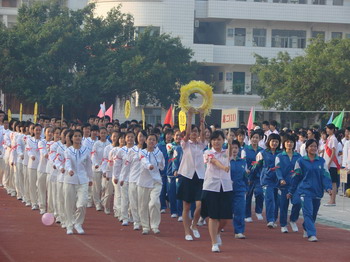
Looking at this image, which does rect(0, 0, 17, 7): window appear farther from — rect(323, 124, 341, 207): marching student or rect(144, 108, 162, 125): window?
rect(323, 124, 341, 207): marching student

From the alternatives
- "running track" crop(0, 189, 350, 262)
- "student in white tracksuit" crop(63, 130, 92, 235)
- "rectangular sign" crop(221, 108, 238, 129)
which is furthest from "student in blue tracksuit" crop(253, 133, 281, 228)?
"student in white tracksuit" crop(63, 130, 92, 235)

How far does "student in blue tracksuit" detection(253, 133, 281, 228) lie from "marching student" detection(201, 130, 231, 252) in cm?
284

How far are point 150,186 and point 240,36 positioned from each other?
41.9 metres

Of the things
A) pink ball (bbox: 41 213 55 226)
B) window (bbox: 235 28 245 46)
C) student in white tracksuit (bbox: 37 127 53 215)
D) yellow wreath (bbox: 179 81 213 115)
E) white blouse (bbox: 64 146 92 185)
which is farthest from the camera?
window (bbox: 235 28 245 46)

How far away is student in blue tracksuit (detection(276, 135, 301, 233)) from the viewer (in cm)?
1479

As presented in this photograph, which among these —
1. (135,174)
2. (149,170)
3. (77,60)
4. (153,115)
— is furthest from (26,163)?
(153,115)

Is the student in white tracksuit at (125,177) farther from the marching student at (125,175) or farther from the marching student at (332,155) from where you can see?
the marching student at (332,155)

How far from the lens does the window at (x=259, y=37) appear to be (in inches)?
2173

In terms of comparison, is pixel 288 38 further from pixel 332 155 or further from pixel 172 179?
pixel 172 179

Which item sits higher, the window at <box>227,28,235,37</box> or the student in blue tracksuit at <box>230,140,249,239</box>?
the window at <box>227,28,235,37</box>

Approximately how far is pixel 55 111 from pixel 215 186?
29.7m

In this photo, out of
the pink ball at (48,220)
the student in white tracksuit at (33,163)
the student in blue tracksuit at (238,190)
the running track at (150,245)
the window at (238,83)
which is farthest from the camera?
the window at (238,83)

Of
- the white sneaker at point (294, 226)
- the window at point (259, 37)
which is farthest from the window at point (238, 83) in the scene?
the white sneaker at point (294, 226)

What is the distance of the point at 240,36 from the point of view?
5519 cm
